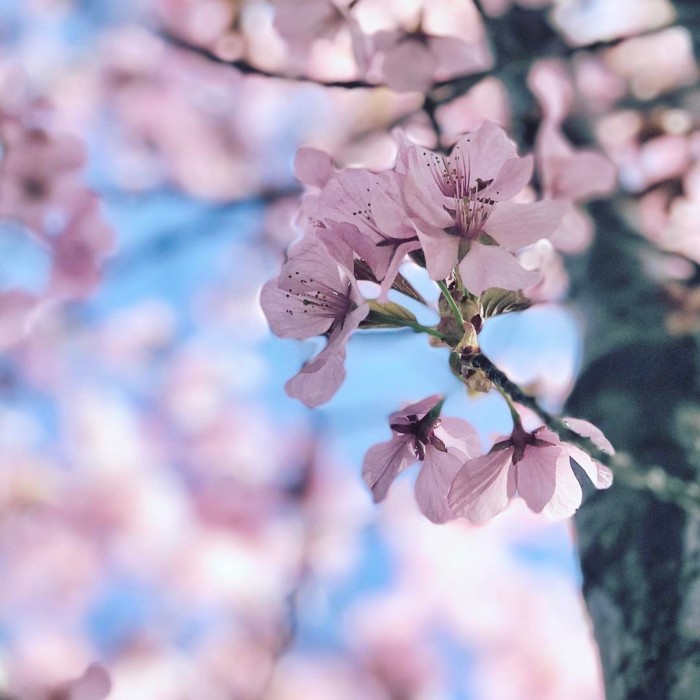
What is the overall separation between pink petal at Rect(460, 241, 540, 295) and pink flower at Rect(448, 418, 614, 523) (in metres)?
0.17

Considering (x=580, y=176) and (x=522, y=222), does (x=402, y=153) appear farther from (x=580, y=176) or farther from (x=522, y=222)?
(x=580, y=176)

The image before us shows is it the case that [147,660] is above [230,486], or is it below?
below

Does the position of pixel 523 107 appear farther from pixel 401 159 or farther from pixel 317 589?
pixel 317 589

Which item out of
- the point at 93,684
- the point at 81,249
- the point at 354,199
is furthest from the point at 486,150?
the point at 81,249

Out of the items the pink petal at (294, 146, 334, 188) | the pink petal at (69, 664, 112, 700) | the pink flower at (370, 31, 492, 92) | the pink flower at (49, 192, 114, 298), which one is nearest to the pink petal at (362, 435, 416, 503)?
the pink petal at (294, 146, 334, 188)

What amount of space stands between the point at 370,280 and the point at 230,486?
322 cm

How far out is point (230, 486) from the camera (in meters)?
3.73

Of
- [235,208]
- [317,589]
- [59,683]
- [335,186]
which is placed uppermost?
[335,186]

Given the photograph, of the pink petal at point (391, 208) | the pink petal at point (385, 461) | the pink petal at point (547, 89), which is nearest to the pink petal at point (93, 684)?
the pink petal at point (385, 461)

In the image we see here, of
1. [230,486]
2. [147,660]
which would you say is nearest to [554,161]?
[230,486]

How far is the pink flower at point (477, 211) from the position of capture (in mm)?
617

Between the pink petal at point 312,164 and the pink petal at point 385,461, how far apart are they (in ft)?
1.07

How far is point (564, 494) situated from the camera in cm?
72

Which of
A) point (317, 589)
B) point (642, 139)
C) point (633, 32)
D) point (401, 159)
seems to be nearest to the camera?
point (401, 159)
